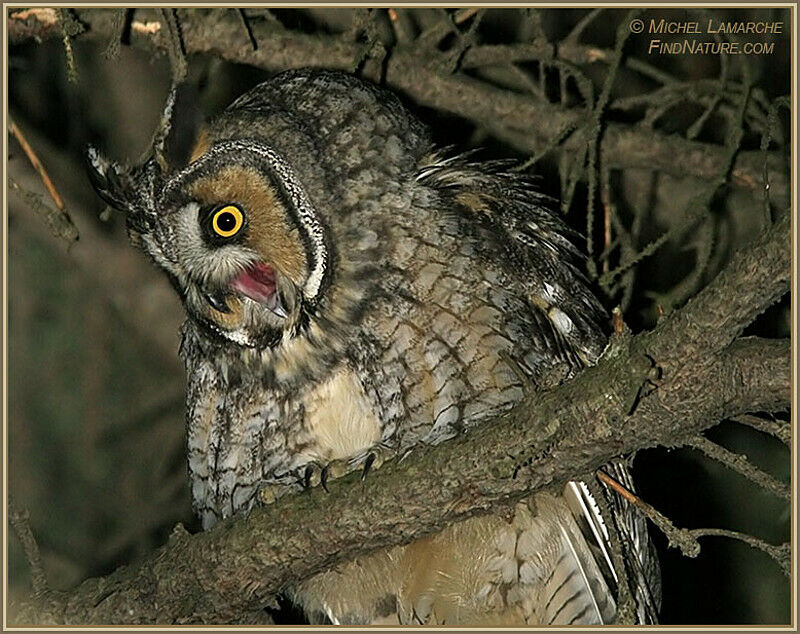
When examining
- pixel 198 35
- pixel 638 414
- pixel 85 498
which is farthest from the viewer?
pixel 85 498

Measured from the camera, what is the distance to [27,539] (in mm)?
2137

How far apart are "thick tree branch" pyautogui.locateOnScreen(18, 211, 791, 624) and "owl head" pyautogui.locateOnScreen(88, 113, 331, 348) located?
47cm

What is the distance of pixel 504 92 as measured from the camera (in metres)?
3.19

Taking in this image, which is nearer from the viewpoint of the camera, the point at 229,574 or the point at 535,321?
the point at 229,574

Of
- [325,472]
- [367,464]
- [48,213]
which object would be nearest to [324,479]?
[325,472]

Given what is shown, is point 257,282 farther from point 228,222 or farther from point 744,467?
point 744,467

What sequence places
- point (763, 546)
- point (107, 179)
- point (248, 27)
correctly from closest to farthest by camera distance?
1. point (763, 546)
2. point (107, 179)
3. point (248, 27)

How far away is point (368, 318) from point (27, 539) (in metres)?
0.83

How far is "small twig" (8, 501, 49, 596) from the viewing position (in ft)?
6.93

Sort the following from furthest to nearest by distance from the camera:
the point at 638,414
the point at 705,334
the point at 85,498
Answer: the point at 85,498 < the point at 638,414 < the point at 705,334

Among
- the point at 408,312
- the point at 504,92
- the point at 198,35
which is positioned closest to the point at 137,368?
the point at 198,35

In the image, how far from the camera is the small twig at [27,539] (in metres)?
2.11

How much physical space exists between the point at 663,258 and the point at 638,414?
2.21 m

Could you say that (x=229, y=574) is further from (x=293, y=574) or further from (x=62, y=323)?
(x=62, y=323)
